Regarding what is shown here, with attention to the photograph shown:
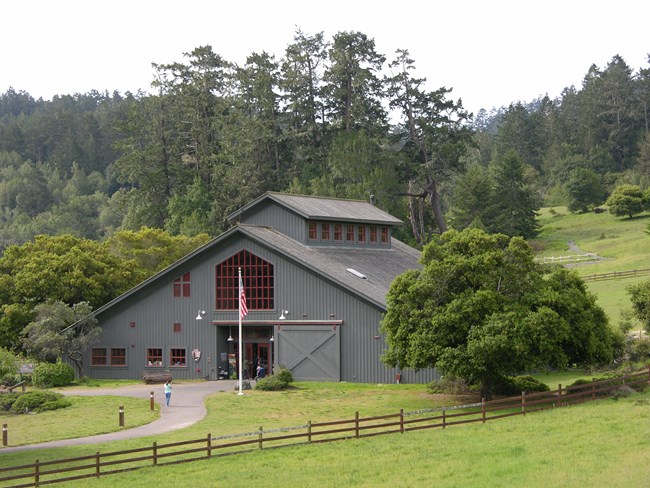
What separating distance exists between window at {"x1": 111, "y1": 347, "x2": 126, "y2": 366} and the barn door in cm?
975

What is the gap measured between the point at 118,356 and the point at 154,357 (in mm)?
2358

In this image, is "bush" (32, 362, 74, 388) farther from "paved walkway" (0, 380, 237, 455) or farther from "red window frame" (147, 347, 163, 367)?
"red window frame" (147, 347, 163, 367)

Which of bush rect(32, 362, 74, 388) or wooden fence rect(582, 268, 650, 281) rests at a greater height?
wooden fence rect(582, 268, 650, 281)

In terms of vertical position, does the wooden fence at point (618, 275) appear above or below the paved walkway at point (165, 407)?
above

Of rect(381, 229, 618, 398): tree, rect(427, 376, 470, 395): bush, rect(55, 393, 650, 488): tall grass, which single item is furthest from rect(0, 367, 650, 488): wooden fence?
rect(427, 376, 470, 395): bush

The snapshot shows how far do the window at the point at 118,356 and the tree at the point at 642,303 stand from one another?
90.9ft

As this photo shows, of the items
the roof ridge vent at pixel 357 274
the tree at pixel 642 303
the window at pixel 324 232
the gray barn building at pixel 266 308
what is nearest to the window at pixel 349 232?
the gray barn building at pixel 266 308

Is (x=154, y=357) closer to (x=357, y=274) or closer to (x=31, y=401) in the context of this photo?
(x=357, y=274)

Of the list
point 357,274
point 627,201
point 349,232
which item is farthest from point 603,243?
point 357,274

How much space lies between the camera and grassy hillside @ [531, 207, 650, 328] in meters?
69.7

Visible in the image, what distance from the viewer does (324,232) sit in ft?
194

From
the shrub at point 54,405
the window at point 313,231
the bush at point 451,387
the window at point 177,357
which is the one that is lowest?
the shrub at point 54,405

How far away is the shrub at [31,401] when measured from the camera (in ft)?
143

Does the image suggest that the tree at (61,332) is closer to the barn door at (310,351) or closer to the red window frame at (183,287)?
the red window frame at (183,287)
